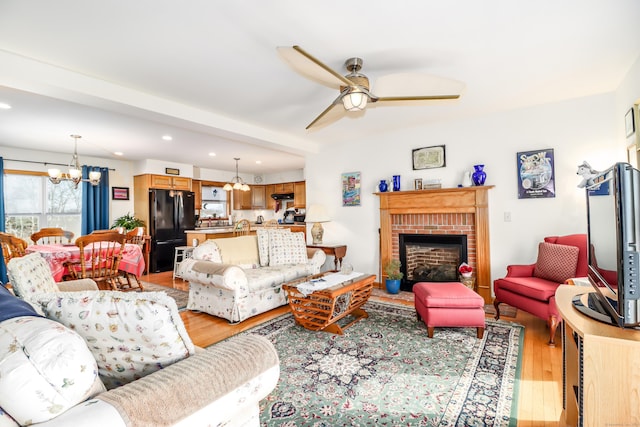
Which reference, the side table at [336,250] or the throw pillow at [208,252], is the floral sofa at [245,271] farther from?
the side table at [336,250]

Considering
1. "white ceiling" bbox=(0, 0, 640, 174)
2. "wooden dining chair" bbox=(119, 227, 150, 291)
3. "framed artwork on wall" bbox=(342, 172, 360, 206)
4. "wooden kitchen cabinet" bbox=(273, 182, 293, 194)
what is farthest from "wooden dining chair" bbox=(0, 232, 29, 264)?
"wooden kitchen cabinet" bbox=(273, 182, 293, 194)

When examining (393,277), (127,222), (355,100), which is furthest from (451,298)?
(127,222)

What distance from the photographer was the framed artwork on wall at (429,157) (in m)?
4.18

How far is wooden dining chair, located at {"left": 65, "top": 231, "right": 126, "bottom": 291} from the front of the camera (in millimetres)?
3520

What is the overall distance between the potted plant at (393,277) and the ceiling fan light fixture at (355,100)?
261 cm

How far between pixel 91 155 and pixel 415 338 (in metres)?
6.52

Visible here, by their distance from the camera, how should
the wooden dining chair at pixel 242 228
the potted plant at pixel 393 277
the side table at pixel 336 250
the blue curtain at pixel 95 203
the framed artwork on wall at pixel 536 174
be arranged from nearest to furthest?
1. the framed artwork on wall at pixel 536 174
2. the potted plant at pixel 393 277
3. the side table at pixel 336 250
4. the blue curtain at pixel 95 203
5. the wooden dining chair at pixel 242 228

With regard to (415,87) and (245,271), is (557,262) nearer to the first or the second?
(415,87)

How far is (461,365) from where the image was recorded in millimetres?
2244

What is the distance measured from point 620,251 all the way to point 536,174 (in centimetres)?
294

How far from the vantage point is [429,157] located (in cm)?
428

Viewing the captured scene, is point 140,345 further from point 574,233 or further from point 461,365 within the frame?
point 574,233

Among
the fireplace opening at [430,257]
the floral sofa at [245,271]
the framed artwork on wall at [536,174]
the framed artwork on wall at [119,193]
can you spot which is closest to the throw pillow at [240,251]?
the floral sofa at [245,271]

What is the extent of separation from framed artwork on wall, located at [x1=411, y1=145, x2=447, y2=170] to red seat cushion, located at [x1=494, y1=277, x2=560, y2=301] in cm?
177
